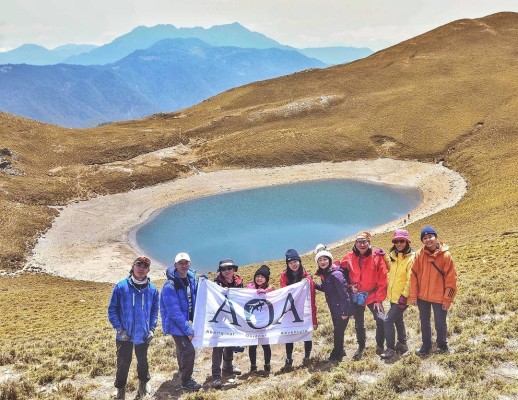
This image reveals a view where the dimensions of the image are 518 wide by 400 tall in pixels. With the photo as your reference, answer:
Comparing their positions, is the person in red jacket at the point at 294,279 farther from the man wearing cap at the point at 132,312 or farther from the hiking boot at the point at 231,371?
the man wearing cap at the point at 132,312

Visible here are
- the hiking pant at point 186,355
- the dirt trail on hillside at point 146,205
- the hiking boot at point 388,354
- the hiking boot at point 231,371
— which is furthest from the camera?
the dirt trail on hillside at point 146,205

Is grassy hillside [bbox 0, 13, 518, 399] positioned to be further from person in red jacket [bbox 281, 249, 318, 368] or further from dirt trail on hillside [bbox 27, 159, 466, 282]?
dirt trail on hillside [bbox 27, 159, 466, 282]

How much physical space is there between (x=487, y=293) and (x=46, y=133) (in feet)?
329

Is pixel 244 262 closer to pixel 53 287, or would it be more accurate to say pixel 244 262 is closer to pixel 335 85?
pixel 53 287

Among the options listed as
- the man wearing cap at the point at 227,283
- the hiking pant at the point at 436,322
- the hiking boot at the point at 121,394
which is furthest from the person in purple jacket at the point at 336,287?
the hiking boot at the point at 121,394

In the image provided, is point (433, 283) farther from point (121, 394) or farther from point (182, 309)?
point (121, 394)

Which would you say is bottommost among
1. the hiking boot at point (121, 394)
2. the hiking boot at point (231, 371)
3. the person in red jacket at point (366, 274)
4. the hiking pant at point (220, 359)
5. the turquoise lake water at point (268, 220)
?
the hiking boot at point (121, 394)

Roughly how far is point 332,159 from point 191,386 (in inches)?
3212

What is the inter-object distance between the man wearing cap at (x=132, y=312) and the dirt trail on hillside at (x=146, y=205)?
3112 cm

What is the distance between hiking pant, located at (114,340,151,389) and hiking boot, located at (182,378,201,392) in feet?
3.39

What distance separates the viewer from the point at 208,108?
12738cm

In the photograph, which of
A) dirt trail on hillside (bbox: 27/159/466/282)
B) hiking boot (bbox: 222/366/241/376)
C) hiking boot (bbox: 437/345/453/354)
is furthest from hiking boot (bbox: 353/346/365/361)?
dirt trail on hillside (bbox: 27/159/466/282)

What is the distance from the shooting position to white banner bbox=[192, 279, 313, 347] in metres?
12.2

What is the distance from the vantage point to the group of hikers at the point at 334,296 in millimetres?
10930
